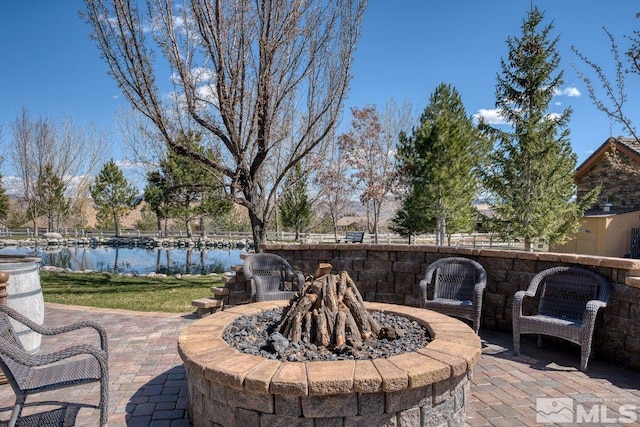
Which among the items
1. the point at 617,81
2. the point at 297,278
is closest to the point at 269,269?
the point at 297,278

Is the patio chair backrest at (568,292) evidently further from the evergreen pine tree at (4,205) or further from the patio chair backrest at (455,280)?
the evergreen pine tree at (4,205)

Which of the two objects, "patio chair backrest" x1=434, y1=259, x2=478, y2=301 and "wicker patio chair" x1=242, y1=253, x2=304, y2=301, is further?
"wicker patio chair" x1=242, y1=253, x2=304, y2=301

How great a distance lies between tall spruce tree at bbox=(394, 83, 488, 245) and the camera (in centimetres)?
1630

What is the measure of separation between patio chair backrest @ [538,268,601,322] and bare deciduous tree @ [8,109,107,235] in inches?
1244

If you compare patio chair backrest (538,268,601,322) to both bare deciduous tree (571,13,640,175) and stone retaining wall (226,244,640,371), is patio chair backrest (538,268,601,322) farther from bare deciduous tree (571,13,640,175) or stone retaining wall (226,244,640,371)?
bare deciduous tree (571,13,640,175)

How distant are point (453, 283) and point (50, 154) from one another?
3122 cm

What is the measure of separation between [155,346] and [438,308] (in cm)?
295

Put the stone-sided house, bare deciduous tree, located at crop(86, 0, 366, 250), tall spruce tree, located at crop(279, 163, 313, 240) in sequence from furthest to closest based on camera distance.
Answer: tall spruce tree, located at crop(279, 163, 313, 240) < the stone-sided house < bare deciduous tree, located at crop(86, 0, 366, 250)

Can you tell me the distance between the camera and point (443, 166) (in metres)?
16.4

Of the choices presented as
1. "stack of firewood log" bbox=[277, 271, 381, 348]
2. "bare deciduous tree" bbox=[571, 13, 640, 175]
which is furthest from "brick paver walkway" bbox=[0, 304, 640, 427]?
"bare deciduous tree" bbox=[571, 13, 640, 175]

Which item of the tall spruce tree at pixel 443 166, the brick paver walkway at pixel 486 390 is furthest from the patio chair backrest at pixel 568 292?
the tall spruce tree at pixel 443 166

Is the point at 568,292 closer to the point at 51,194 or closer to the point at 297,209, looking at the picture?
the point at 297,209

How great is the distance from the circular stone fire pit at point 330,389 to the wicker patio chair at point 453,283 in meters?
1.65

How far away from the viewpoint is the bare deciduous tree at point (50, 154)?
86.7ft
